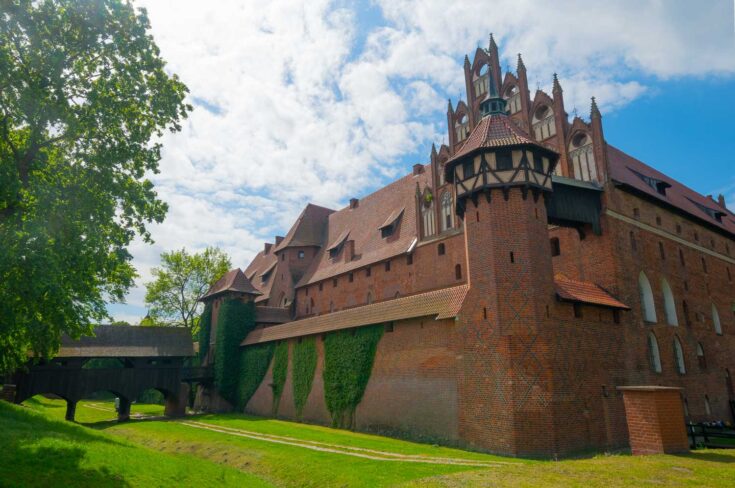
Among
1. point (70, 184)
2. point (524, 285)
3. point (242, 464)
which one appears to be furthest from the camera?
point (524, 285)

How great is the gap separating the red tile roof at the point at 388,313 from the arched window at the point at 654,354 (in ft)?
31.7

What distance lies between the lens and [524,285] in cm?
1792

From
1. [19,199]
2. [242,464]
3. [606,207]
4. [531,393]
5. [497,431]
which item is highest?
[606,207]

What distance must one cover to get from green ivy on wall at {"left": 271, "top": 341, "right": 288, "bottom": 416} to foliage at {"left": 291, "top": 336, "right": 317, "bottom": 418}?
1.13 metres

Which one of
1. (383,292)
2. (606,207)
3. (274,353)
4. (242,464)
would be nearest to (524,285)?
(606,207)

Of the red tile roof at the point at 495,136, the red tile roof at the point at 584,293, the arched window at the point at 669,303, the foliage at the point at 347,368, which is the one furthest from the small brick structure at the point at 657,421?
the arched window at the point at 669,303

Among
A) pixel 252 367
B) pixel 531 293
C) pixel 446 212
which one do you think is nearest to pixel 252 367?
pixel 252 367

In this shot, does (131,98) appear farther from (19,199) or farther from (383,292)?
(383,292)

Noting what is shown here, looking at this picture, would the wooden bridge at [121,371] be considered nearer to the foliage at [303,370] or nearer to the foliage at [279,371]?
the foliage at [279,371]

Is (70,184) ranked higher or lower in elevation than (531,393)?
higher

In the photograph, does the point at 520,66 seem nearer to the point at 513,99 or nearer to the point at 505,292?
the point at 513,99

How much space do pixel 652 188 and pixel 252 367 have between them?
84.9ft

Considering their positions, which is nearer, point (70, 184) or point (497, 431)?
point (70, 184)

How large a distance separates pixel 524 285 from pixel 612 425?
589cm
